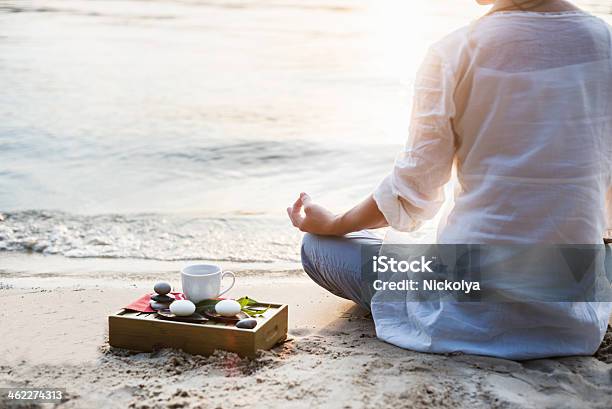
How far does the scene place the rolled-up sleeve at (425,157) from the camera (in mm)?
2039

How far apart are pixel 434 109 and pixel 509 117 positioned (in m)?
0.19

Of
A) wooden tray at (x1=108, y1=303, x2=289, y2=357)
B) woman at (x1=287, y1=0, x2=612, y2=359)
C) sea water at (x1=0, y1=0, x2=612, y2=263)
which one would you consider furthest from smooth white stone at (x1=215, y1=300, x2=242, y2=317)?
sea water at (x1=0, y1=0, x2=612, y2=263)

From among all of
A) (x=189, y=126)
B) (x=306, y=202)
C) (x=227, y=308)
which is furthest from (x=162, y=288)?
(x=189, y=126)

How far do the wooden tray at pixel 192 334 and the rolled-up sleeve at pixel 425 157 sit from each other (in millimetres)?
540

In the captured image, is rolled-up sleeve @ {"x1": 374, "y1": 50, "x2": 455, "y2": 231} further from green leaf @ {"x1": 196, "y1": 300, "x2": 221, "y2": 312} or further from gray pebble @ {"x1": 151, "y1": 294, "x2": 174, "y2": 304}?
gray pebble @ {"x1": 151, "y1": 294, "x2": 174, "y2": 304}

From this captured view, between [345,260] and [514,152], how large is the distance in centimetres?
77

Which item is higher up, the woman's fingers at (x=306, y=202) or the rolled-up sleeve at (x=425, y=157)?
the rolled-up sleeve at (x=425, y=157)

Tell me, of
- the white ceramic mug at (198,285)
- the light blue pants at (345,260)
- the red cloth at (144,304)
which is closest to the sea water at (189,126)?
the light blue pants at (345,260)

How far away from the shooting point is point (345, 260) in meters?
2.61

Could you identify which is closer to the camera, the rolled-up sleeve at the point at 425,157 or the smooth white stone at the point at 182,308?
the rolled-up sleeve at the point at 425,157

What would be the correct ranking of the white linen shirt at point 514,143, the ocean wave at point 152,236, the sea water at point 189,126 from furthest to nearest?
the sea water at point 189,126 < the ocean wave at point 152,236 < the white linen shirt at point 514,143

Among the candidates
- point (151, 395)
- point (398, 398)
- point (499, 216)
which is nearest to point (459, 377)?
point (398, 398)

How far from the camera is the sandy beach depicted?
6.63ft

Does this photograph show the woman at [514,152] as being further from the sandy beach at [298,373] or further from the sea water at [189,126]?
the sea water at [189,126]
